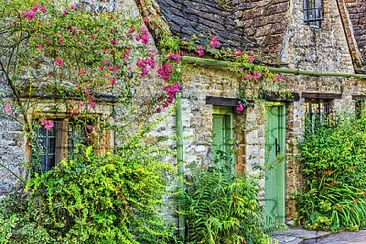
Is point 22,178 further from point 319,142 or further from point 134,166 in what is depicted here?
point 319,142

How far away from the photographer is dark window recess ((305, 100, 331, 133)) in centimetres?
1301

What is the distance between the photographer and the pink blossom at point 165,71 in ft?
30.9

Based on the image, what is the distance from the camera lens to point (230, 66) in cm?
1026

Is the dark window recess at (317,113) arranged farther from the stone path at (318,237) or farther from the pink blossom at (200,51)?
the pink blossom at (200,51)

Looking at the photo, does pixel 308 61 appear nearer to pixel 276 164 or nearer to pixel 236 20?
pixel 236 20

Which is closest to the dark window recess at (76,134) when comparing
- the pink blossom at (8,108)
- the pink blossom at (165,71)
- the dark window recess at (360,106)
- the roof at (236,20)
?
the pink blossom at (8,108)

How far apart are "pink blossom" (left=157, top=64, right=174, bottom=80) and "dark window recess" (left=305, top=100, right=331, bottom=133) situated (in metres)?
4.35

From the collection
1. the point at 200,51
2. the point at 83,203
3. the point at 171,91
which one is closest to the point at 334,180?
the point at 200,51

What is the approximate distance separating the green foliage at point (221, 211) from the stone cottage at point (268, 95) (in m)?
0.62

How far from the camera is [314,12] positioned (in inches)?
514

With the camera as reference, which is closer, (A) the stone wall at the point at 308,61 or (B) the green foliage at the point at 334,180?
(B) the green foliage at the point at 334,180

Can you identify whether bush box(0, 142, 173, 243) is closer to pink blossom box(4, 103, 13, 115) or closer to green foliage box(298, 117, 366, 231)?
pink blossom box(4, 103, 13, 115)

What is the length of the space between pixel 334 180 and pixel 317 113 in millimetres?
1684

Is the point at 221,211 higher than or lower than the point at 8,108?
lower
